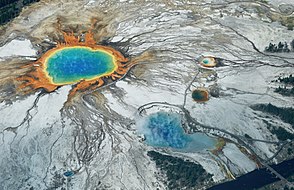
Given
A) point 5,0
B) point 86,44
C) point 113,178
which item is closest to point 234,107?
point 113,178

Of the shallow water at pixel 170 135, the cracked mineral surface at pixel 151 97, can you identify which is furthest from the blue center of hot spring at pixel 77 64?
the shallow water at pixel 170 135

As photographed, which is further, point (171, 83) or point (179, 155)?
point (171, 83)

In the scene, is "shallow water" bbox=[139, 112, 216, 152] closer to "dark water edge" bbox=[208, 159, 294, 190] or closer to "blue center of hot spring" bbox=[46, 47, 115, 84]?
"dark water edge" bbox=[208, 159, 294, 190]

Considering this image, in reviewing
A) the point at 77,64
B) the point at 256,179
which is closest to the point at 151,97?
the point at 77,64

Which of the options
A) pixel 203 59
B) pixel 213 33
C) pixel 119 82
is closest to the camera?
pixel 119 82

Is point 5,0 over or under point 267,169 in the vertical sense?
over

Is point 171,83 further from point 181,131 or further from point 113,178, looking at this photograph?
point 113,178

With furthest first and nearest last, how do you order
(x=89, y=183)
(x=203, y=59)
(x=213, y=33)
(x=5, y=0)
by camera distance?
(x=5, y=0), (x=213, y=33), (x=203, y=59), (x=89, y=183)

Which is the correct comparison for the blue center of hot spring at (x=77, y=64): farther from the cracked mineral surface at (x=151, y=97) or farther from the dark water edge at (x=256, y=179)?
the dark water edge at (x=256, y=179)
